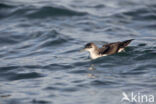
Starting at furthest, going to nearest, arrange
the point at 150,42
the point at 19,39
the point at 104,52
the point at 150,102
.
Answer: the point at 19,39
the point at 150,42
the point at 104,52
the point at 150,102

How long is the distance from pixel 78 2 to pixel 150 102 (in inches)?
609

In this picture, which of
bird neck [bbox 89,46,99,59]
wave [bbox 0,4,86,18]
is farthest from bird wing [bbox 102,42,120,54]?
wave [bbox 0,4,86,18]

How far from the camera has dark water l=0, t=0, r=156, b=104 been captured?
443 inches

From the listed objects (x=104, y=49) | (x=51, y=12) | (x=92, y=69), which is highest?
(x=51, y=12)

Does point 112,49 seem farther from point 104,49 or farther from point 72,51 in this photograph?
point 72,51

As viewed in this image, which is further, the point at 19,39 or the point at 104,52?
the point at 19,39

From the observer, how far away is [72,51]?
52.9ft

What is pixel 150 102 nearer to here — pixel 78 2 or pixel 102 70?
pixel 102 70

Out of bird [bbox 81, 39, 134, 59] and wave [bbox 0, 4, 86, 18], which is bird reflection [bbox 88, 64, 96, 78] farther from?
wave [bbox 0, 4, 86, 18]

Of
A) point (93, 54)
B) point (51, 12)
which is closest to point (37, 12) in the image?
point (51, 12)

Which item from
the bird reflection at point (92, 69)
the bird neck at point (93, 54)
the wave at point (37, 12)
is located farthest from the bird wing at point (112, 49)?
the wave at point (37, 12)

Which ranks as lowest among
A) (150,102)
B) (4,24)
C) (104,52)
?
(150,102)

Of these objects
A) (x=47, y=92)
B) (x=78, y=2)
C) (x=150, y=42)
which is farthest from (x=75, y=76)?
(x=78, y=2)

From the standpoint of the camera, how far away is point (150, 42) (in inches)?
651
